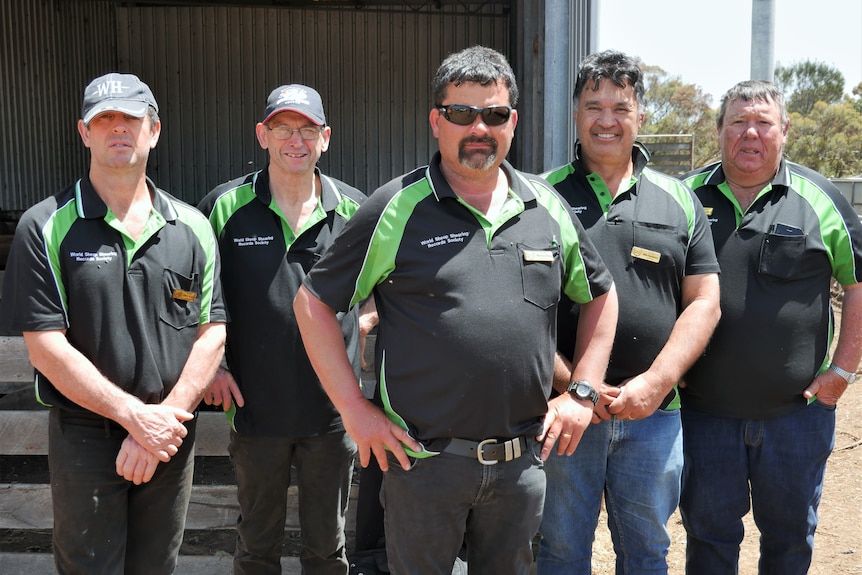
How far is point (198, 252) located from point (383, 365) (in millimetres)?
886

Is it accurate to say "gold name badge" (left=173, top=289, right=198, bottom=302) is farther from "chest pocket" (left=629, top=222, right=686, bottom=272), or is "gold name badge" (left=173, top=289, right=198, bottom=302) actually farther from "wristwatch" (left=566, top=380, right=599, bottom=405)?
"chest pocket" (left=629, top=222, right=686, bottom=272)

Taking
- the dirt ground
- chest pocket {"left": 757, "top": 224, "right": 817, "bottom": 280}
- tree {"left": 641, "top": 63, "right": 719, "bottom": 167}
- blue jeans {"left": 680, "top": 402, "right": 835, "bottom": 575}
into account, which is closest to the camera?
chest pocket {"left": 757, "top": 224, "right": 817, "bottom": 280}

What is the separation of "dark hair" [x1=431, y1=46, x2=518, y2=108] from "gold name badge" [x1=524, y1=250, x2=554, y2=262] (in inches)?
18.7

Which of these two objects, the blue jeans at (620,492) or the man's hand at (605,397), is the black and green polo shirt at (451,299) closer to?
the man's hand at (605,397)

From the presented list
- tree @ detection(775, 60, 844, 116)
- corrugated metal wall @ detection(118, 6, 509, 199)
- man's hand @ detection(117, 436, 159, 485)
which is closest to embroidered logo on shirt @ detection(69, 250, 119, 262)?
man's hand @ detection(117, 436, 159, 485)

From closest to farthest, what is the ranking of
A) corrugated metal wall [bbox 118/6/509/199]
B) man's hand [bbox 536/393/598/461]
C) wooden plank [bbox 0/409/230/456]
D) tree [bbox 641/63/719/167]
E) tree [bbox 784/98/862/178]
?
man's hand [bbox 536/393/598/461], wooden plank [bbox 0/409/230/456], corrugated metal wall [bbox 118/6/509/199], tree [bbox 784/98/862/178], tree [bbox 641/63/719/167]

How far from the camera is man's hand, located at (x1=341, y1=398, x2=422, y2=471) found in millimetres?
2523

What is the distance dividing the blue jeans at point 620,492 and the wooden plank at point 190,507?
53.8 inches

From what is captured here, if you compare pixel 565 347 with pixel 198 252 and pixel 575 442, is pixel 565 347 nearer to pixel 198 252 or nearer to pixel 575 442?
pixel 575 442

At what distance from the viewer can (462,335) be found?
96.1 inches

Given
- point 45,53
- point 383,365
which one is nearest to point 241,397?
point 383,365

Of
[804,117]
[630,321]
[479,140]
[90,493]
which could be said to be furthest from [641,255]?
[804,117]

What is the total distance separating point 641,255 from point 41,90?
29.8 feet

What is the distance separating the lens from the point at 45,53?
1002 centimetres
